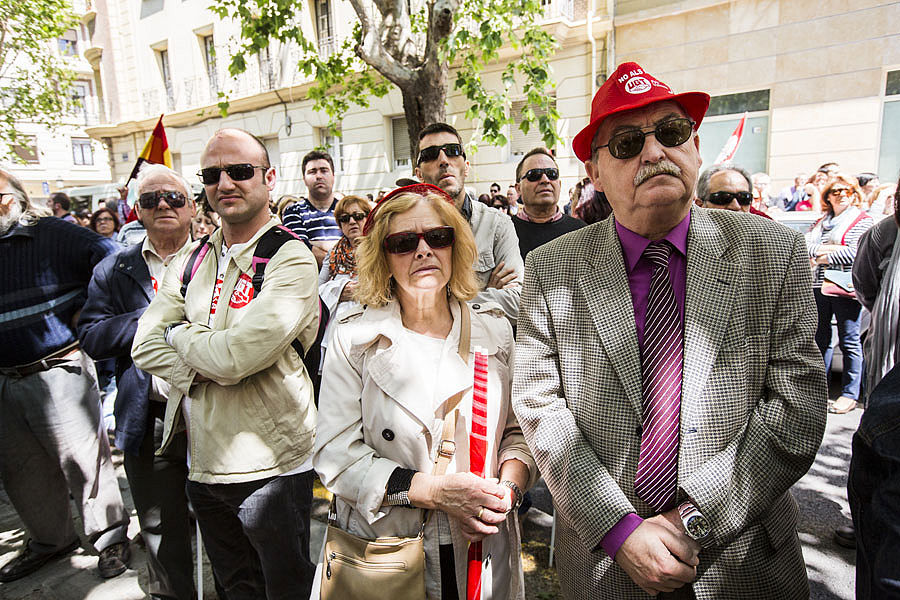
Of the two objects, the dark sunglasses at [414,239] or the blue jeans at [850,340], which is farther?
the blue jeans at [850,340]

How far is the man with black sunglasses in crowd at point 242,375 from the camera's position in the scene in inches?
85.7

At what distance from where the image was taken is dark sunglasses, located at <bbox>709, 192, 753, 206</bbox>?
3.59m

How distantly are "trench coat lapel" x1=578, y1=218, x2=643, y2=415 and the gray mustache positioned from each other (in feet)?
0.71

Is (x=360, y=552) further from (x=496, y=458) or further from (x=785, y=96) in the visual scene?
(x=785, y=96)

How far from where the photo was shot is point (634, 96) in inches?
64.9

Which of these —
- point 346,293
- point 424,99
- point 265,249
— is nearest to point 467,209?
point 346,293

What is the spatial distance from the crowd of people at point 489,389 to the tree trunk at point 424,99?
419cm

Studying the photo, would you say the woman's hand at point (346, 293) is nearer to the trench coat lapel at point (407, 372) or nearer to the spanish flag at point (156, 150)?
the trench coat lapel at point (407, 372)

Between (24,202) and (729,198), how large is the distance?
4617mm

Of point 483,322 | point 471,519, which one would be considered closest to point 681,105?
point 483,322

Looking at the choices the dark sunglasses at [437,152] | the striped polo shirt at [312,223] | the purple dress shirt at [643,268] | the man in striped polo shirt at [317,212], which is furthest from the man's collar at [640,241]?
the striped polo shirt at [312,223]

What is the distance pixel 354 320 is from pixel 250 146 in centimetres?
116

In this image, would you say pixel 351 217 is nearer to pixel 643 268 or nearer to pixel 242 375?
pixel 242 375

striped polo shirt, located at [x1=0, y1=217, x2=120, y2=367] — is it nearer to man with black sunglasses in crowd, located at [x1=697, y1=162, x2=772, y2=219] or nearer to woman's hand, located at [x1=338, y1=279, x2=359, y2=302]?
woman's hand, located at [x1=338, y1=279, x2=359, y2=302]
